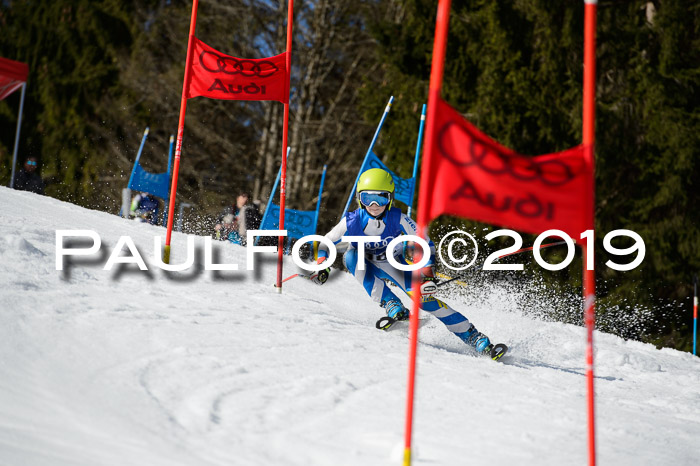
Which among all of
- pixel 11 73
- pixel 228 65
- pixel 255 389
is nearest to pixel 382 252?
Answer: pixel 228 65

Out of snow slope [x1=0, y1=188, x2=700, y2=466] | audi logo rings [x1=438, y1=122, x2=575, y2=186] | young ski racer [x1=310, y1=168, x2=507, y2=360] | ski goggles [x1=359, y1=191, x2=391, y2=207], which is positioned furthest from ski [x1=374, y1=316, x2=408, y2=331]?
audi logo rings [x1=438, y1=122, x2=575, y2=186]

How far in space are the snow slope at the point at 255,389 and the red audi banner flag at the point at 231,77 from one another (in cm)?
195

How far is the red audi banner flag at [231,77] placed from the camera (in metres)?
7.28

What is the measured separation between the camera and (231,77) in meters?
7.29

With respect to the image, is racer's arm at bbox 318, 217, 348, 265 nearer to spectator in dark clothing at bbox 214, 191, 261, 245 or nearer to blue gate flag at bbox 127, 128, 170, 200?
spectator in dark clothing at bbox 214, 191, 261, 245

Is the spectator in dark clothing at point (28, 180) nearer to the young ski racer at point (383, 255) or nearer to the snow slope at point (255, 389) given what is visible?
the snow slope at point (255, 389)

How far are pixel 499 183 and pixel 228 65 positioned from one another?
4.71 metres

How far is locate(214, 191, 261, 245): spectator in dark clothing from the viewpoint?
1153 cm

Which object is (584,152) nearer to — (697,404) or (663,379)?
(697,404)

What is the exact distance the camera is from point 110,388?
12.3 ft

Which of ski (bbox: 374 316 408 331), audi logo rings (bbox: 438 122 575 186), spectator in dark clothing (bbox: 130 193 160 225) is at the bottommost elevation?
ski (bbox: 374 316 408 331)

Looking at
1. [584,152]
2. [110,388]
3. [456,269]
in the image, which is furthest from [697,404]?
[456,269]

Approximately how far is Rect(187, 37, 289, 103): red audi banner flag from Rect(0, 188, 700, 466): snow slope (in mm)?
1953

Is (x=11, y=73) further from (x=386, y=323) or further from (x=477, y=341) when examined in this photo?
(x=477, y=341)
